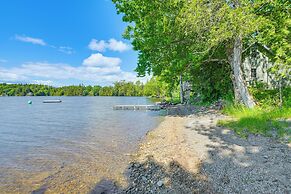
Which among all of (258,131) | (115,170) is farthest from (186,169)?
(258,131)

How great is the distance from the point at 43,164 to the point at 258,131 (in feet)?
28.5

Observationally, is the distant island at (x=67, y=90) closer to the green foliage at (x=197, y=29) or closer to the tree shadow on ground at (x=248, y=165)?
the green foliage at (x=197, y=29)

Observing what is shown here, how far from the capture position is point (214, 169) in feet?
17.2

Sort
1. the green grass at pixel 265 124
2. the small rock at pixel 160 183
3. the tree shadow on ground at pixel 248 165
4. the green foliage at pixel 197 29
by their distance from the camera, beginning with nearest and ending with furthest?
the tree shadow on ground at pixel 248 165 < the small rock at pixel 160 183 < the green grass at pixel 265 124 < the green foliage at pixel 197 29

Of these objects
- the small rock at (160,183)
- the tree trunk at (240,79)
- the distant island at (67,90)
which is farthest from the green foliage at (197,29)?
the distant island at (67,90)

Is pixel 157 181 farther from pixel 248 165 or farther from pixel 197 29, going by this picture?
pixel 197 29

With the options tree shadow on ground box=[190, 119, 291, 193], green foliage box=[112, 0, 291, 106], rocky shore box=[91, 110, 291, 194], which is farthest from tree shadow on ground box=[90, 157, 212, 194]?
green foliage box=[112, 0, 291, 106]

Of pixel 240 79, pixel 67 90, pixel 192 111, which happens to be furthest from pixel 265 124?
pixel 67 90

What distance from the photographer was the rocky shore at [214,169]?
4410 millimetres

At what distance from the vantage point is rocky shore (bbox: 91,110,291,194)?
4.41 meters

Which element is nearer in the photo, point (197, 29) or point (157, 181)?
point (157, 181)

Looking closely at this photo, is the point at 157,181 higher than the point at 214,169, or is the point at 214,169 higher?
the point at 214,169

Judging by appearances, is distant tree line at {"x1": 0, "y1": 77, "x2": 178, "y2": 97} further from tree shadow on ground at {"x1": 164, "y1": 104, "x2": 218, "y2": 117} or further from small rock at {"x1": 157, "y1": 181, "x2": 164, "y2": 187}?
small rock at {"x1": 157, "y1": 181, "x2": 164, "y2": 187}

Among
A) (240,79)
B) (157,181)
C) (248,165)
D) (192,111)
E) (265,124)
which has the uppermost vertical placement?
(240,79)
